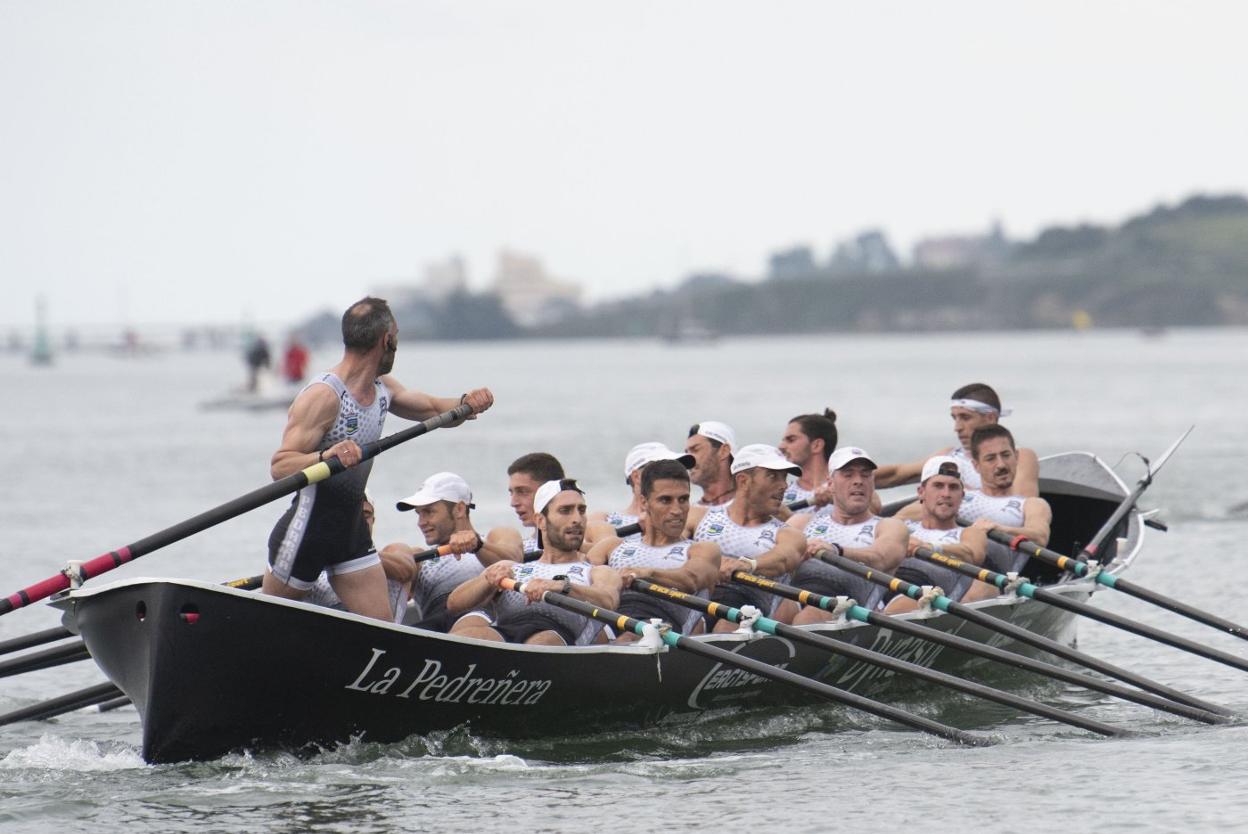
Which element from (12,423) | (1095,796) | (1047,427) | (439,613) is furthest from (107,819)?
(12,423)

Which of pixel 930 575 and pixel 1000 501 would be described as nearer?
pixel 930 575

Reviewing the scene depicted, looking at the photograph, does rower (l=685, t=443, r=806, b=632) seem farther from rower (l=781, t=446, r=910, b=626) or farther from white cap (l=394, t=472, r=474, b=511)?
white cap (l=394, t=472, r=474, b=511)

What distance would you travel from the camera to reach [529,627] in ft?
35.5

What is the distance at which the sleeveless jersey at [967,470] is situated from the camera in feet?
47.2

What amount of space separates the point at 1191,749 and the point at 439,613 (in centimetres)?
467

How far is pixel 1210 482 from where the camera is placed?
29.9 metres

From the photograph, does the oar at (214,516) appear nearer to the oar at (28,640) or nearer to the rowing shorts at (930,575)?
the oar at (28,640)

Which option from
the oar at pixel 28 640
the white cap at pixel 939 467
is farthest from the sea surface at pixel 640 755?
the white cap at pixel 939 467

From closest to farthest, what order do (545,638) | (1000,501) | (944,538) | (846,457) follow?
1. (545,638)
2. (846,457)
3. (944,538)
4. (1000,501)

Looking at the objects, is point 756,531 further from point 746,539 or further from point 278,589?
point 278,589

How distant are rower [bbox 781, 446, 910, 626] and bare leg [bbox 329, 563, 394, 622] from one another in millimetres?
3150

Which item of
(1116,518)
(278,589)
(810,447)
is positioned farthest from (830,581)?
(278,589)

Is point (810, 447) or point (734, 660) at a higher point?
point (810, 447)

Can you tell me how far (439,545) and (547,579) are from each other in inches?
40.9
